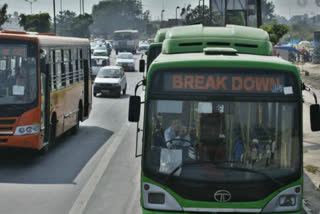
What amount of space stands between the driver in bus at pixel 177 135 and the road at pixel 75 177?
286cm

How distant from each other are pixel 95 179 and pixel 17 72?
3.17 metres

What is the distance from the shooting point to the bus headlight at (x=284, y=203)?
8656 millimetres

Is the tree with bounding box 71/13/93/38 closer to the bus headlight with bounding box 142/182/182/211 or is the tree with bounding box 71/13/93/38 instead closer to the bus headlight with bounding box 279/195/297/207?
the bus headlight with bounding box 142/182/182/211

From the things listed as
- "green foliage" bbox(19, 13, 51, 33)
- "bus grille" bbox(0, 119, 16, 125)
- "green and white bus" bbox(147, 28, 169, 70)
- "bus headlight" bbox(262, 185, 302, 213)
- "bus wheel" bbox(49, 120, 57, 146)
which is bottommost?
"bus wheel" bbox(49, 120, 57, 146)

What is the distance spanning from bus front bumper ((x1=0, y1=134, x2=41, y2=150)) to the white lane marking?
1.58 meters

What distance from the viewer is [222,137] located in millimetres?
8703

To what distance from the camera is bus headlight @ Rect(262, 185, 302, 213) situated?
8656mm

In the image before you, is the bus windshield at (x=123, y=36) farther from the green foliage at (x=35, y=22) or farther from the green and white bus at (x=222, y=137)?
the green and white bus at (x=222, y=137)

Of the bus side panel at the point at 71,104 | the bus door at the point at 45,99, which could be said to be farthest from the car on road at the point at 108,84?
the bus door at the point at 45,99

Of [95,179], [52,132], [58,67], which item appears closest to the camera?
[95,179]

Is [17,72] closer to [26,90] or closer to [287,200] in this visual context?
[26,90]

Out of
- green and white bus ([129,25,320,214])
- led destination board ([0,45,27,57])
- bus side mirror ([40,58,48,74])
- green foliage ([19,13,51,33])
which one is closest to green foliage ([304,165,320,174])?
green and white bus ([129,25,320,214])

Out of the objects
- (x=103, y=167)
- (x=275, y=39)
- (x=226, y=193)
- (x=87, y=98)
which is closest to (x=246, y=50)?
(x=226, y=193)

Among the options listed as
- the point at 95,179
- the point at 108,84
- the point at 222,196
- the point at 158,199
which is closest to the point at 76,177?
the point at 95,179
